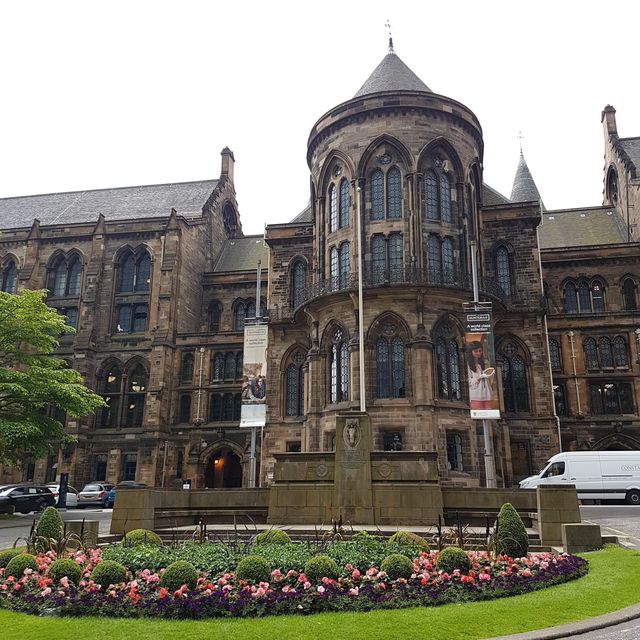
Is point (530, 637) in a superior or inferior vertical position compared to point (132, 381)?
inferior

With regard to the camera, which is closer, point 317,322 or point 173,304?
point 317,322

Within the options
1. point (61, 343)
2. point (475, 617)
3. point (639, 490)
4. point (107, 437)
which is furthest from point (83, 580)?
point (61, 343)

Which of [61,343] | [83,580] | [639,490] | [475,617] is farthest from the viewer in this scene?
[61,343]

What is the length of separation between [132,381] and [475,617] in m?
44.4

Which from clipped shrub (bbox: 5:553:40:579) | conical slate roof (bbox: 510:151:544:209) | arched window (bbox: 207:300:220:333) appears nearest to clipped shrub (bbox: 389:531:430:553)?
clipped shrub (bbox: 5:553:40:579)

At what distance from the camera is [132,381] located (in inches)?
1983

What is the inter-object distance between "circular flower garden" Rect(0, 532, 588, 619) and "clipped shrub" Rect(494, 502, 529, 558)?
30 centimetres

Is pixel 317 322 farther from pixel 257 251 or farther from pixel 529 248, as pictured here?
pixel 257 251

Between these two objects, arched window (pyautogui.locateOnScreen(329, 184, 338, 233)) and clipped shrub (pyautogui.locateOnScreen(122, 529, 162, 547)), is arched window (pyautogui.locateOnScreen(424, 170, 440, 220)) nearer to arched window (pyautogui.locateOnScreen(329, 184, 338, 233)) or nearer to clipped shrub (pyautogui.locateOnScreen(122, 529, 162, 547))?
arched window (pyautogui.locateOnScreen(329, 184, 338, 233))

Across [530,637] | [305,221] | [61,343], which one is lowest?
[530,637]

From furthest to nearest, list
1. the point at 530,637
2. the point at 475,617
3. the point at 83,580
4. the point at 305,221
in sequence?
the point at 305,221
the point at 83,580
the point at 475,617
the point at 530,637

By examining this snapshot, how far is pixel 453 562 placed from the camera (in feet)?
36.7

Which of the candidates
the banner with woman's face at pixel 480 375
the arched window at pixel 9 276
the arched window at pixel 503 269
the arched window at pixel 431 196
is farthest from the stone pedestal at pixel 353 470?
the arched window at pixel 9 276

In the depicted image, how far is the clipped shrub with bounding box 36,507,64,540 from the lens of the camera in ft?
45.5
